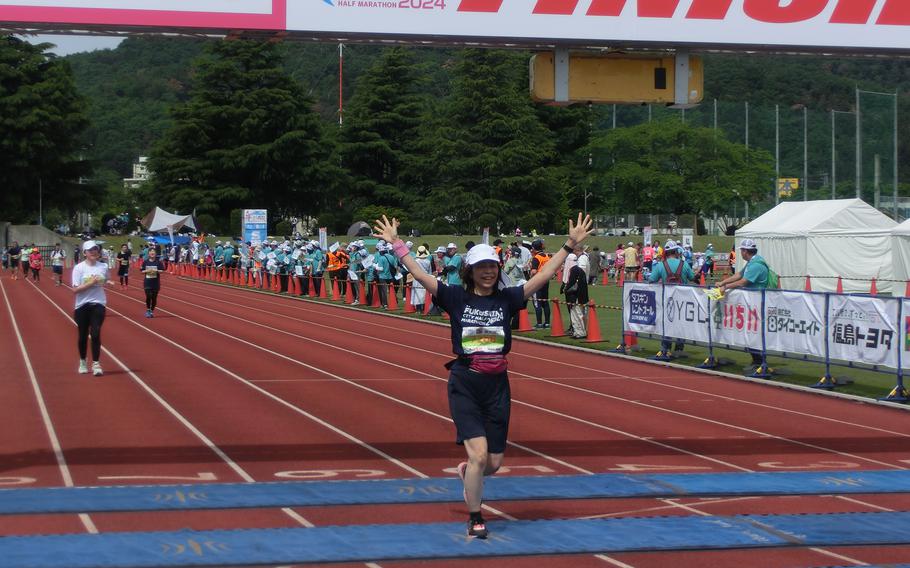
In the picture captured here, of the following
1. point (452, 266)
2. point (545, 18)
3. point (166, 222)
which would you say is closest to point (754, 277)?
point (545, 18)

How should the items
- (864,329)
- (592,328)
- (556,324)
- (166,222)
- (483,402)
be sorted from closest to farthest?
(483,402) < (864,329) < (592,328) < (556,324) < (166,222)

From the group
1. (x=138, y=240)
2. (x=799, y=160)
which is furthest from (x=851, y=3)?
(x=138, y=240)

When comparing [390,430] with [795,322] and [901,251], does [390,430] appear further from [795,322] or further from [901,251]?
[901,251]

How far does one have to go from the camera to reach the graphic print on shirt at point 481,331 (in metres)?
8.16

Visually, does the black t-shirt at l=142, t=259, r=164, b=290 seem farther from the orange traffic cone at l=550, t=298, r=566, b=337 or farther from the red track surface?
the orange traffic cone at l=550, t=298, r=566, b=337

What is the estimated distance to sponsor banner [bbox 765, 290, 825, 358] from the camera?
16.8 meters

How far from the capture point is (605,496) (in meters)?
9.80

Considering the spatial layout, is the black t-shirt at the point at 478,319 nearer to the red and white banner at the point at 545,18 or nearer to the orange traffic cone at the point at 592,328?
the red and white banner at the point at 545,18

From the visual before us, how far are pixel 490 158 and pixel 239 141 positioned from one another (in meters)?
25.1

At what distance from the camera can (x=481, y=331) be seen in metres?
8.17

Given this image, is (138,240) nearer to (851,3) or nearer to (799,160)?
(799,160)

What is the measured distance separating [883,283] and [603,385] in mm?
23028

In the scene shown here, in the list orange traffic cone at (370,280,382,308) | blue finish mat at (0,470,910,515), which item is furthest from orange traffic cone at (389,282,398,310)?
blue finish mat at (0,470,910,515)

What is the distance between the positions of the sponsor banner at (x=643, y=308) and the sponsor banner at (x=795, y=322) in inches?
135
